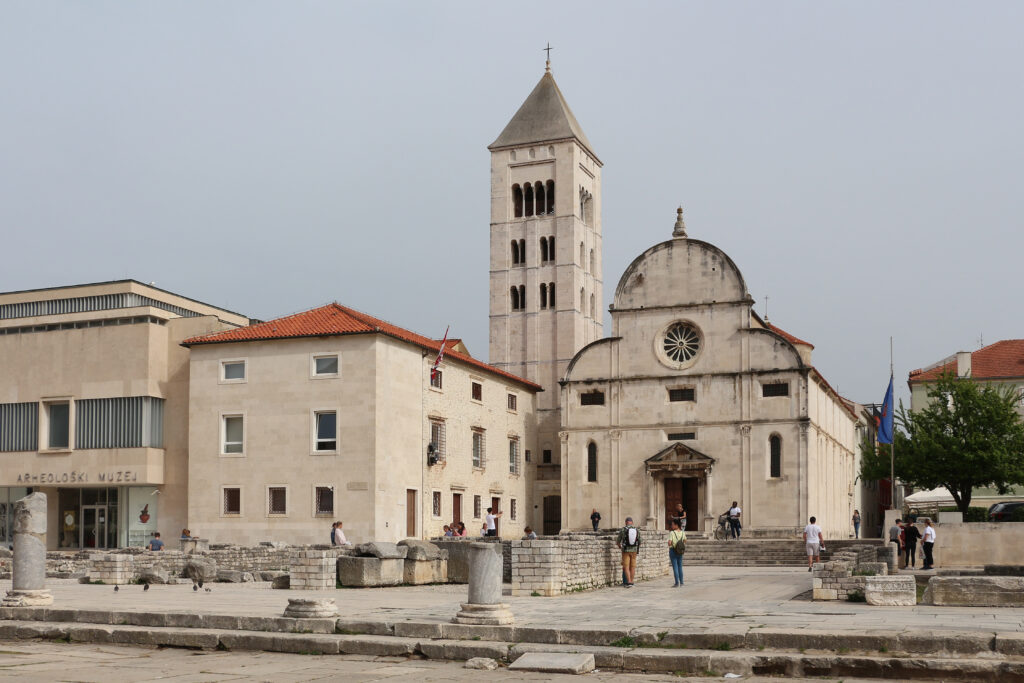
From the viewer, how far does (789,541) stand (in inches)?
1718

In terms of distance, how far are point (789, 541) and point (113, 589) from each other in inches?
1023

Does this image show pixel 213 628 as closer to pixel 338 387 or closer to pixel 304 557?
pixel 304 557

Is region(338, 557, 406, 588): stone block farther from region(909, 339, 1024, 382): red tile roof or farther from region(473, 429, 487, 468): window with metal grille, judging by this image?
region(909, 339, 1024, 382): red tile roof

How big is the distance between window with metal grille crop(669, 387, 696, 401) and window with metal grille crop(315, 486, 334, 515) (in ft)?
58.2

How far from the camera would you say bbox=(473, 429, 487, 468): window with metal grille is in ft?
166

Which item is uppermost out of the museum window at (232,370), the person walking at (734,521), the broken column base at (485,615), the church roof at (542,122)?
→ the church roof at (542,122)

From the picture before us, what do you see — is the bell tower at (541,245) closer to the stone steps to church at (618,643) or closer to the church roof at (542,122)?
the church roof at (542,122)

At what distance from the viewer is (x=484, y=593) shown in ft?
54.8

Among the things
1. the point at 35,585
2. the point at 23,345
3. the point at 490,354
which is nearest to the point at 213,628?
the point at 35,585

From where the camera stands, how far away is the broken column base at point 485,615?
53.6 ft

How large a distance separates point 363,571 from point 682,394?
28.4 m

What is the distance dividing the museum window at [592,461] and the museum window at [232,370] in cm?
1735

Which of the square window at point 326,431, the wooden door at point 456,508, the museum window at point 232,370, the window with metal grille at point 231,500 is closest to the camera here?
the square window at point 326,431

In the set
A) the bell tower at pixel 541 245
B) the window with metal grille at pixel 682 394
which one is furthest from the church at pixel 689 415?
the bell tower at pixel 541 245
